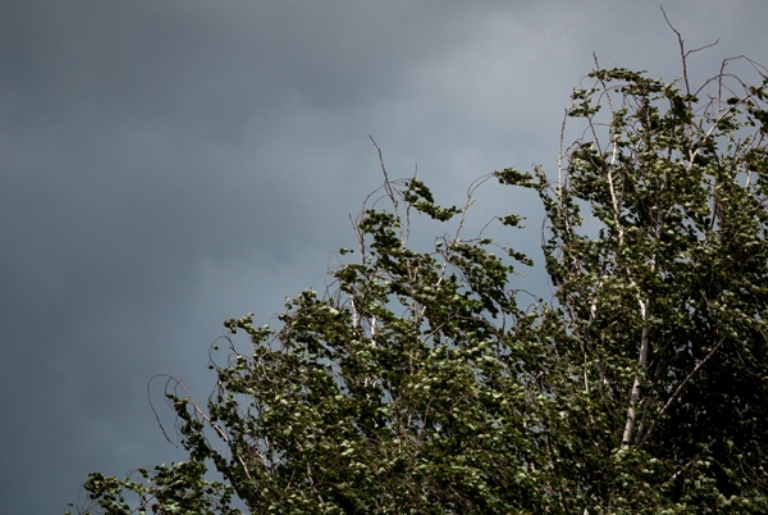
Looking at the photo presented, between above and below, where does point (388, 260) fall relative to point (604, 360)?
above

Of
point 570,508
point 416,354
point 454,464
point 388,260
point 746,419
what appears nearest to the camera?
point 454,464

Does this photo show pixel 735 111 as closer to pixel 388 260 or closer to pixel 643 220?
pixel 643 220

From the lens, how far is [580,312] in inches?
605

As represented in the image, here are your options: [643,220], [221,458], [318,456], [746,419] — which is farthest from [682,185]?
[221,458]

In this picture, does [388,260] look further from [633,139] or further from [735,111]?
[735,111]

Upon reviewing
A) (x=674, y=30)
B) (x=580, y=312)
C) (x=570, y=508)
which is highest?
Result: (x=674, y=30)

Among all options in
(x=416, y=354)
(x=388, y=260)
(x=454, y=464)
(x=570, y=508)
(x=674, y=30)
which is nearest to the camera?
(x=454, y=464)

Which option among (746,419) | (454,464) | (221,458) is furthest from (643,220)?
(221,458)

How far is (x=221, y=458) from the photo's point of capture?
13773mm

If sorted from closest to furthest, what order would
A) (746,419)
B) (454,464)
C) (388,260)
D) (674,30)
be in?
1. (454,464)
2. (746,419)
3. (388,260)
4. (674,30)

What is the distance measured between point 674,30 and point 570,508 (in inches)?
338

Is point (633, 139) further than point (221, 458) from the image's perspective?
Yes

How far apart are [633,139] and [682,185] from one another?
1745 mm

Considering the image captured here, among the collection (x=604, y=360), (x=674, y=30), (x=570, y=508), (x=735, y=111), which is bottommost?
(x=570, y=508)
